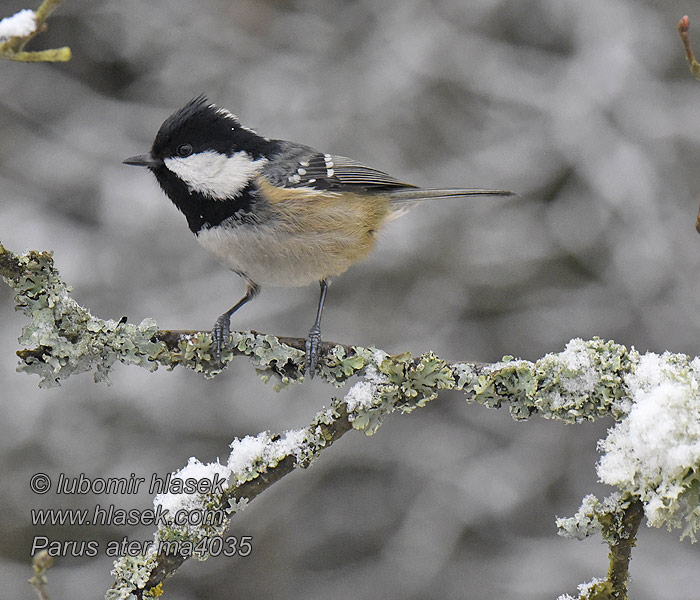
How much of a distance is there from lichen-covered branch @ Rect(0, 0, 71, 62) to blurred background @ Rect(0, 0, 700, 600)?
292 centimetres

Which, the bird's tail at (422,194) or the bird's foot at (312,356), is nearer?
the bird's foot at (312,356)

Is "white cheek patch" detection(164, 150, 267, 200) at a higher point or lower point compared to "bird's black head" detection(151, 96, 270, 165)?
lower

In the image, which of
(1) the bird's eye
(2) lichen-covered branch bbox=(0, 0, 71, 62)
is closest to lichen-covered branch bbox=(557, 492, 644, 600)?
(2) lichen-covered branch bbox=(0, 0, 71, 62)

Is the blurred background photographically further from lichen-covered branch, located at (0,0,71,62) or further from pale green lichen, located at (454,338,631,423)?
lichen-covered branch, located at (0,0,71,62)

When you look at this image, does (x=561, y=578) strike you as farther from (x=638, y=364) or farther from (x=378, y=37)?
(x=378, y=37)

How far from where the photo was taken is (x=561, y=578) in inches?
151

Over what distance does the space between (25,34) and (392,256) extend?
123 inches

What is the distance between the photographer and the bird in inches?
108

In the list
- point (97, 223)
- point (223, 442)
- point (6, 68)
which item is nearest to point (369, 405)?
point (223, 442)

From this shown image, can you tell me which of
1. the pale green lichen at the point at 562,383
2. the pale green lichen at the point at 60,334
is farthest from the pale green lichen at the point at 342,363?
the pale green lichen at the point at 60,334

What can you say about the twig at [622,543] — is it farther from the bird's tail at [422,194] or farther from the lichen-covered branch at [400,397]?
the bird's tail at [422,194]

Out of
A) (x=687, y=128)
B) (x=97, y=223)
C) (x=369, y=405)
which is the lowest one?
(x=369, y=405)

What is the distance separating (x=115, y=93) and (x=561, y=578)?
387 cm

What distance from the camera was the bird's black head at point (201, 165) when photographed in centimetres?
275
